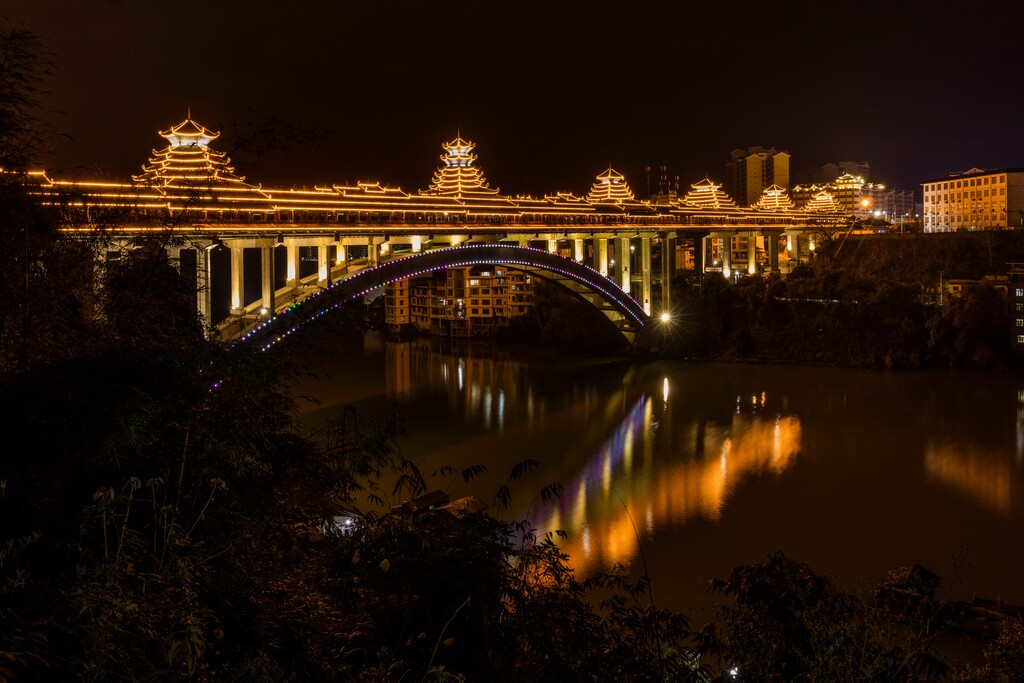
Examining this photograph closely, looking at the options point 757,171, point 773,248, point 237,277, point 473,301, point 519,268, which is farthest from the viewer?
point 757,171

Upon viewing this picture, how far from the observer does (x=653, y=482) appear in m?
9.80

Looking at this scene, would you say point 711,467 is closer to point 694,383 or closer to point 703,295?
point 694,383

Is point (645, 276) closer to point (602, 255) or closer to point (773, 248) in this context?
point (602, 255)

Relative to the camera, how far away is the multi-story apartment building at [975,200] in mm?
31625

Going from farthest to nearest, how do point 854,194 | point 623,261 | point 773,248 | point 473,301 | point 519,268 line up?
point 854,194, point 773,248, point 473,301, point 623,261, point 519,268

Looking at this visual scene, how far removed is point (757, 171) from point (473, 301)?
40300 millimetres

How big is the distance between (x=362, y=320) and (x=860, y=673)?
90.4 inches

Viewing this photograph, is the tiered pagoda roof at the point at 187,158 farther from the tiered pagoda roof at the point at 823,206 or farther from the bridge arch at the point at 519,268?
the tiered pagoda roof at the point at 823,206

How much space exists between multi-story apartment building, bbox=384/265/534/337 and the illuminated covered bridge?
2.67m

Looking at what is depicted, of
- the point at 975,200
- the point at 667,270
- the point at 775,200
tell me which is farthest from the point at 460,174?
the point at 975,200

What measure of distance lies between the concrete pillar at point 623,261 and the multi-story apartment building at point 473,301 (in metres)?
4.54

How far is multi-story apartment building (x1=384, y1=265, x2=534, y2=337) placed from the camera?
24875mm

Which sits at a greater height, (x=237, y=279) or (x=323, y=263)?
(x=323, y=263)

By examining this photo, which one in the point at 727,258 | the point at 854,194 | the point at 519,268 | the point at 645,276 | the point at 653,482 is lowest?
the point at 653,482
